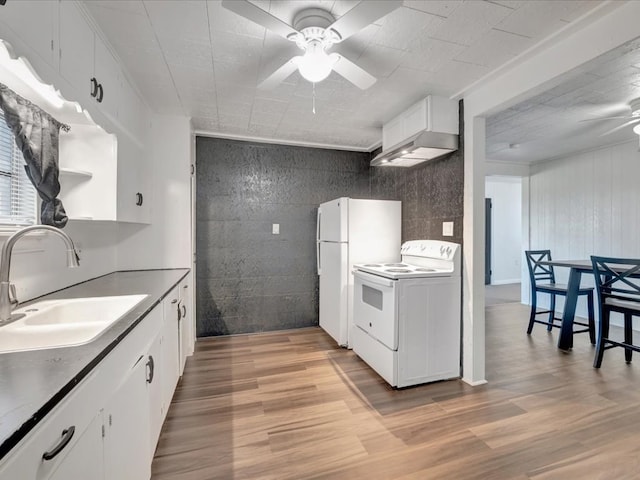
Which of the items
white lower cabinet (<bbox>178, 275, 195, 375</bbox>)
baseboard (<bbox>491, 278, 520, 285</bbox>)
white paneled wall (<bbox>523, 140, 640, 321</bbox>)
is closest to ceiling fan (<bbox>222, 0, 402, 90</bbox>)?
white lower cabinet (<bbox>178, 275, 195, 375</bbox>)

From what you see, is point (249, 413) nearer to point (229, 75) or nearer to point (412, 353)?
point (412, 353)

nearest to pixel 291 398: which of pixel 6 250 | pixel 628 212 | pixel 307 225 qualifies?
pixel 6 250

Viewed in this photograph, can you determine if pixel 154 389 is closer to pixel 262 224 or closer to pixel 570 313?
pixel 262 224

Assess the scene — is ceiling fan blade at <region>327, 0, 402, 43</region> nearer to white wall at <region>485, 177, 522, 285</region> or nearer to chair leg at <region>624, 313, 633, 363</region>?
chair leg at <region>624, 313, 633, 363</region>

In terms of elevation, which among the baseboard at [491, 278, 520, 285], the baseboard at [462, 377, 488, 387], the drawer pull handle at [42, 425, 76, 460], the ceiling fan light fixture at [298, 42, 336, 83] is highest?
the ceiling fan light fixture at [298, 42, 336, 83]

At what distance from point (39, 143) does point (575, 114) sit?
4.19 meters

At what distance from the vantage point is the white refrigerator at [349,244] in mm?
3189

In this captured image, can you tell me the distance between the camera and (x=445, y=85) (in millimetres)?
2342

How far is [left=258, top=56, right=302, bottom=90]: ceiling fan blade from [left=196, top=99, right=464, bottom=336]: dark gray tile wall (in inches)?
72.3

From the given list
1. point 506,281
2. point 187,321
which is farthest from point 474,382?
point 506,281

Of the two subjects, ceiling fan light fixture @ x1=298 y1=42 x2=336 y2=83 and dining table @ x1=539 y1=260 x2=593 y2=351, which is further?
dining table @ x1=539 y1=260 x2=593 y2=351

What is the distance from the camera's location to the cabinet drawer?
0.54 m

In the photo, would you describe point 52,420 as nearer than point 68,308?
Yes

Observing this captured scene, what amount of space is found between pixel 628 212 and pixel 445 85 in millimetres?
3436
